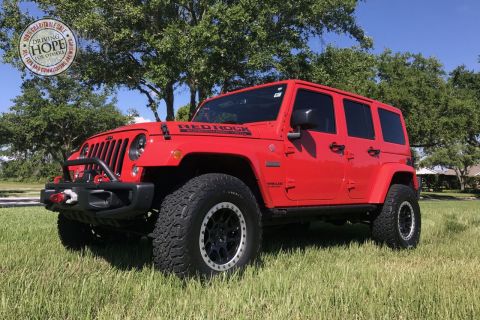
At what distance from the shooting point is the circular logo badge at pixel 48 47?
39.3ft

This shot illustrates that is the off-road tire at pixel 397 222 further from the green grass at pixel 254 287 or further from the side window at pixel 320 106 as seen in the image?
the side window at pixel 320 106

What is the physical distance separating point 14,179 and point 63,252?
69431mm

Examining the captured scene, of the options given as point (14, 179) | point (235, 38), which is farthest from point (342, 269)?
point (14, 179)

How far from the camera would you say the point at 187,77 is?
44.4 feet

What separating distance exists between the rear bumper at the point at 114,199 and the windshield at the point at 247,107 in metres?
1.69

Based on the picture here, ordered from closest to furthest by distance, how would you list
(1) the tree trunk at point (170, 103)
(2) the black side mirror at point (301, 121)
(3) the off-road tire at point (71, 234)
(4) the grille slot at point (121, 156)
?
(4) the grille slot at point (121, 156) → (2) the black side mirror at point (301, 121) → (3) the off-road tire at point (71, 234) → (1) the tree trunk at point (170, 103)

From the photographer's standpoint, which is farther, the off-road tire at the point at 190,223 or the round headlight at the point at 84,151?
the round headlight at the point at 84,151

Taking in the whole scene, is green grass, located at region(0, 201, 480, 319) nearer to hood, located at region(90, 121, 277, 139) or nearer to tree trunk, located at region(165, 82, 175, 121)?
hood, located at region(90, 121, 277, 139)

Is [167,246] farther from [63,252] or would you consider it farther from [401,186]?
[401,186]

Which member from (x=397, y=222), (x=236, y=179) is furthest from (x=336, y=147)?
(x=236, y=179)

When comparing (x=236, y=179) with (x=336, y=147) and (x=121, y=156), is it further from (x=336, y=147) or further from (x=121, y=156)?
(x=336, y=147)

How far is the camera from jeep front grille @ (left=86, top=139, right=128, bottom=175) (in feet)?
12.6

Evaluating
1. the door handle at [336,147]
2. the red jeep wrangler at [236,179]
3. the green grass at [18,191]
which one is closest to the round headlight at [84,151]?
the red jeep wrangler at [236,179]

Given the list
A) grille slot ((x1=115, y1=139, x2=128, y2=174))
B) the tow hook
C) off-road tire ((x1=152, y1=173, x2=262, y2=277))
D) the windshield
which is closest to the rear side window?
the windshield
